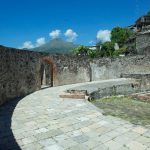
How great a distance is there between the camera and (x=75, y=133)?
545 cm

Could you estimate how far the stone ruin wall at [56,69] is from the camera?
32.6 feet

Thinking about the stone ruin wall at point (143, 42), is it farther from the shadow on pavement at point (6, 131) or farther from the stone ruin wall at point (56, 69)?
the shadow on pavement at point (6, 131)

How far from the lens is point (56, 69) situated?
15.6 metres

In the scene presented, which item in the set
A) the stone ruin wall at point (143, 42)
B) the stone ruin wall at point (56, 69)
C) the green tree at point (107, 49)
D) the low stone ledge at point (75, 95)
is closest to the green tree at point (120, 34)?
the green tree at point (107, 49)

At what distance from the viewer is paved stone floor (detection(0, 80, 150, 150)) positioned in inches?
186

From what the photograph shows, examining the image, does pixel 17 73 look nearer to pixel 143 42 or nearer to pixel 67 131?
pixel 67 131

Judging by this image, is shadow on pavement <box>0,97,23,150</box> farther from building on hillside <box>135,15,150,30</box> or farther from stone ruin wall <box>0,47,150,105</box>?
building on hillside <box>135,15,150,30</box>

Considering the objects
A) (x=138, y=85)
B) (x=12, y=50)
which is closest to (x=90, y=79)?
(x=138, y=85)

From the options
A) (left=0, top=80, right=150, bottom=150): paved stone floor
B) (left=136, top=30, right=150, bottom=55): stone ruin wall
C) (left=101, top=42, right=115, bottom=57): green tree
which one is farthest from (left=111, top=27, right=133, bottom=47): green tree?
(left=0, top=80, right=150, bottom=150): paved stone floor

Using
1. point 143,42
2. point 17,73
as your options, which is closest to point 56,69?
point 17,73

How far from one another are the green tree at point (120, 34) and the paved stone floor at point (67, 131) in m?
40.3

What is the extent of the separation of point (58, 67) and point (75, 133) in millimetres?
10462

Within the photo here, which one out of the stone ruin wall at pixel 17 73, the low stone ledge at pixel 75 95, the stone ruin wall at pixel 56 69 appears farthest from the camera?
the low stone ledge at pixel 75 95

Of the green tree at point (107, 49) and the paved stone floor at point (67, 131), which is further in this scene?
the green tree at point (107, 49)
